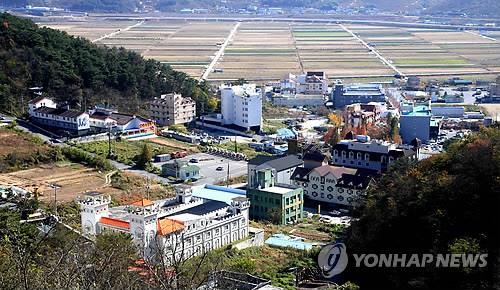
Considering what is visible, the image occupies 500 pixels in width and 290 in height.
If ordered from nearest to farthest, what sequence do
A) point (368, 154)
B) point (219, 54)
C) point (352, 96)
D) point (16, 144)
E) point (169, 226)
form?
point (169, 226) → point (368, 154) → point (16, 144) → point (352, 96) → point (219, 54)

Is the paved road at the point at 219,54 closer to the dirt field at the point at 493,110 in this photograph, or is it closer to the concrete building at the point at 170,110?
the concrete building at the point at 170,110

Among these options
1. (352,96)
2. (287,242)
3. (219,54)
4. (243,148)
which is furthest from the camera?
(219,54)

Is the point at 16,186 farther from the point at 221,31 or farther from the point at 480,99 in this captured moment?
the point at 221,31

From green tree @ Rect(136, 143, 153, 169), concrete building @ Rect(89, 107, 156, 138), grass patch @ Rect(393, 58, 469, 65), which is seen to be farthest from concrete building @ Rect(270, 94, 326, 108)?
grass patch @ Rect(393, 58, 469, 65)

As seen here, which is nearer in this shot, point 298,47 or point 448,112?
point 448,112

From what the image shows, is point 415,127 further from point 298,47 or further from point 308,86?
point 298,47

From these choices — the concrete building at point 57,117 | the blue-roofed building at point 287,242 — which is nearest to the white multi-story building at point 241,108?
the concrete building at point 57,117

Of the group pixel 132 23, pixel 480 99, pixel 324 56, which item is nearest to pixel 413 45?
pixel 324 56

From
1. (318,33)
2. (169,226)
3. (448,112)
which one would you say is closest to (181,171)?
(169,226)
